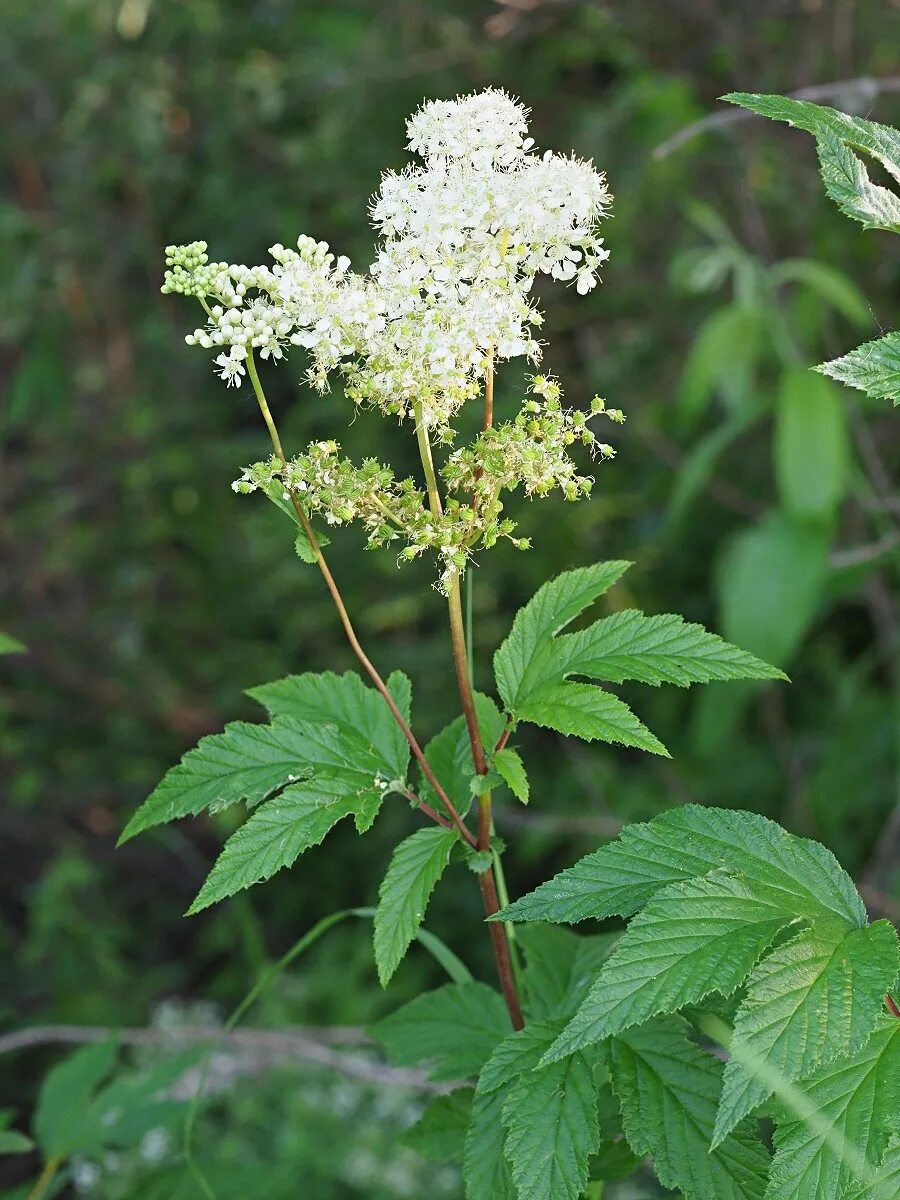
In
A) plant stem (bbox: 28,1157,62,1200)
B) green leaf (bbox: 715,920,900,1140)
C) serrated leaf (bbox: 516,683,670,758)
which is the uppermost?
serrated leaf (bbox: 516,683,670,758)

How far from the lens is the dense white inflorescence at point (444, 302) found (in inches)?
A: 42.1

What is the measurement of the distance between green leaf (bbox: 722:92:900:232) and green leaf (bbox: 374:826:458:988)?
662 mm

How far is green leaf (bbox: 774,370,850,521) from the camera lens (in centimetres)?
292

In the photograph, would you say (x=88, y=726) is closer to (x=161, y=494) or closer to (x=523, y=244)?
(x=161, y=494)

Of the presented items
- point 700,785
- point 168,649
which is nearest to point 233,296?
point 700,785

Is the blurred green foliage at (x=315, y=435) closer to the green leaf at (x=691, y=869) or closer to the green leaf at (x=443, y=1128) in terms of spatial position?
the green leaf at (x=443, y=1128)

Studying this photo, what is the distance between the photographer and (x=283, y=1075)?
2986 millimetres

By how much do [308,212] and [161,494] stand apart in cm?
115

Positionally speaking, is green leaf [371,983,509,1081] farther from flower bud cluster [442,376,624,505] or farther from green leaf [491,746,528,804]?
flower bud cluster [442,376,624,505]

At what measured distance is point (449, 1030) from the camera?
1377 millimetres

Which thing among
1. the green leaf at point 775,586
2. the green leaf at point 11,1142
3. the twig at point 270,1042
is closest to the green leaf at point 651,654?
the twig at point 270,1042

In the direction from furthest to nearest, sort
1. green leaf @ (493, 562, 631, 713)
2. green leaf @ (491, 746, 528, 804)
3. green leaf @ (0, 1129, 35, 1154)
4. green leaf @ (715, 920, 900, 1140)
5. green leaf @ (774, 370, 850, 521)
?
green leaf @ (774, 370, 850, 521) < green leaf @ (0, 1129, 35, 1154) < green leaf @ (493, 562, 631, 713) < green leaf @ (491, 746, 528, 804) < green leaf @ (715, 920, 900, 1140)

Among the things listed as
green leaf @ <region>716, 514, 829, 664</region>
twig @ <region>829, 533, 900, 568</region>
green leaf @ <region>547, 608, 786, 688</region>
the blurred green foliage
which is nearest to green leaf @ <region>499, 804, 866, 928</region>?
green leaf @ <region>547, 608, 786, 688</region>

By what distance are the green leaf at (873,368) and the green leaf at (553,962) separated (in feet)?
2.02
